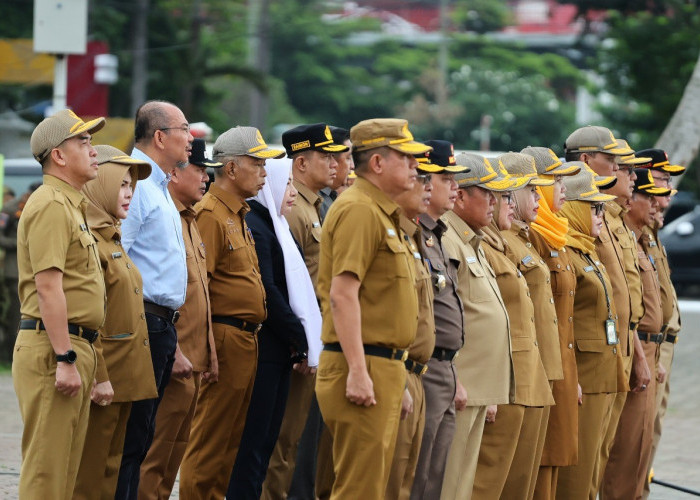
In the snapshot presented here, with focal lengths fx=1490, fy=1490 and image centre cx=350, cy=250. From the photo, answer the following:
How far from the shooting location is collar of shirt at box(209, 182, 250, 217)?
7.84 meters

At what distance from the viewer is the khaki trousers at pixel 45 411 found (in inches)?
245

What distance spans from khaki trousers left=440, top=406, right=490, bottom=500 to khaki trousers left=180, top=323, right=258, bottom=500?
1.12 m

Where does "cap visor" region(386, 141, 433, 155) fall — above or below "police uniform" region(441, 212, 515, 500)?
above

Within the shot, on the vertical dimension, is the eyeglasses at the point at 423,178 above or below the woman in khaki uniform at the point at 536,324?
above

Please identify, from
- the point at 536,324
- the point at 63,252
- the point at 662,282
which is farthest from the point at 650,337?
the point at 63,252

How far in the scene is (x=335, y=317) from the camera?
20.1ft

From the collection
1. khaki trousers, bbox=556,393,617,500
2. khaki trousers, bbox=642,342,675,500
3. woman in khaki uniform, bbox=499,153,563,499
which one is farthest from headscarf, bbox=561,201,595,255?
khaki trousers, bbox=642,342,675,500

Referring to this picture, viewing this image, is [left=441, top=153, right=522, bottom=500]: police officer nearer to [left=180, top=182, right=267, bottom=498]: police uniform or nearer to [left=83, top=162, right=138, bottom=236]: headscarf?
[left=180, top=182, right=267, bottom=498]: police uniform

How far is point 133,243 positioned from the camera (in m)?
7.15

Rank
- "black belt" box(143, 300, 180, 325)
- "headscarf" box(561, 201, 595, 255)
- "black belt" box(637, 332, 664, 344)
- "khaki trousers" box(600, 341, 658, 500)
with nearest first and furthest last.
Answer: "black belt" box(143, 300, 180, 325) → "headscarf" box(561, 201, 595, 255) → "khaki trousers" box(600, 341, 658, 500) → "black belt" box(637, 332, 664, 344)

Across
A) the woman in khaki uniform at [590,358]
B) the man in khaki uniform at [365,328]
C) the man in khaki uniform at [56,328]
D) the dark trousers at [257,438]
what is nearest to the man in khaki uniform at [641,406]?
the woman in khaki uniform at [590,358]

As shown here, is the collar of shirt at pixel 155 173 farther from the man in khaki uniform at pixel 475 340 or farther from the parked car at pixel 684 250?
the parked car at pixel 684 250

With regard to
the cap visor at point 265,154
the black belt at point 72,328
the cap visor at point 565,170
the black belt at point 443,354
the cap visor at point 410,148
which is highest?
the cap visor at point 410,148

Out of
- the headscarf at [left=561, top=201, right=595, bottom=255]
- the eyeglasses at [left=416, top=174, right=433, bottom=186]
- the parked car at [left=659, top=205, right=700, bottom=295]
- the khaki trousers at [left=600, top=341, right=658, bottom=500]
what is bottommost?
the parked car at [left=659, top=205, right=700, bottom=295]
